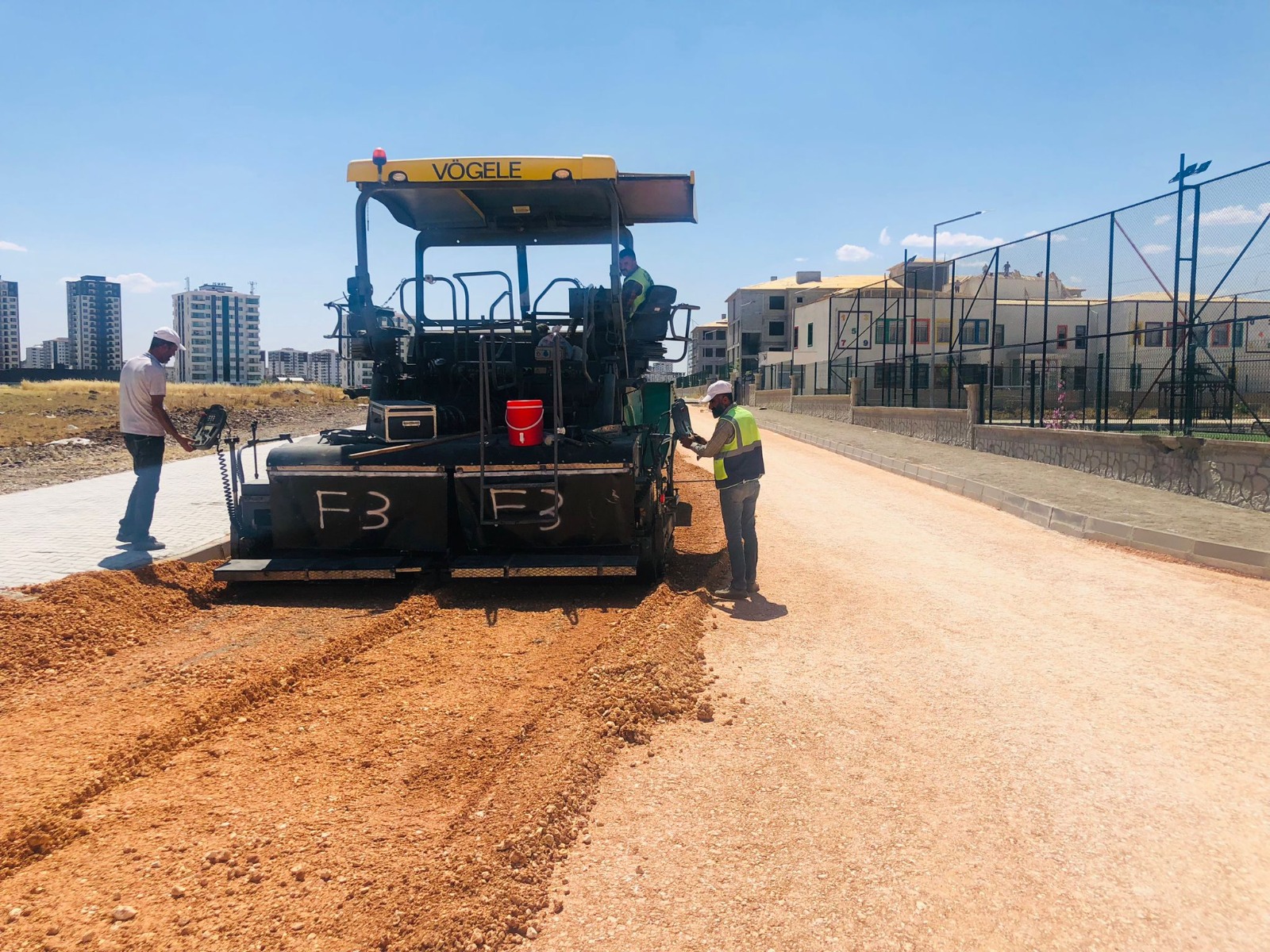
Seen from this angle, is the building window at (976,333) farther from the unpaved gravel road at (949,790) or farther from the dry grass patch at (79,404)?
the unpaved gravel road at (949,790)

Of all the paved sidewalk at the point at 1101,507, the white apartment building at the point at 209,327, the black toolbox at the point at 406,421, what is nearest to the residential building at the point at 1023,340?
the paved sidewalk at the point at 1101,507

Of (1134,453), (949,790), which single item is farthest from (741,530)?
(1134,453)

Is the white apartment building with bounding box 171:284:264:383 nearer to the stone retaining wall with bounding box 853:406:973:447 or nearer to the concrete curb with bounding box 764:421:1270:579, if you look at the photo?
the stone retaining wall with bounding box 853:406:973:447

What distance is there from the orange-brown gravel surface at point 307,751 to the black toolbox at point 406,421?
1123 millimetres

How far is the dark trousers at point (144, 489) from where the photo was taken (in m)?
7.68

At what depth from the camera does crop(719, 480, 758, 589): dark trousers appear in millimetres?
6805

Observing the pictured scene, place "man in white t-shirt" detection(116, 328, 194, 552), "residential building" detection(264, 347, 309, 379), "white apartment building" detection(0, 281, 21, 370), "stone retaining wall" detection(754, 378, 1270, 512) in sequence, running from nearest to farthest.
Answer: "man in white t-shirt" detection(116, 328, 194, 552), "stone retaining wall" detection(754, 378, 1270, 512), "white apartment building" detection(0, 281, 21, 370), "residential building" detection(264, 347, 309, 379)

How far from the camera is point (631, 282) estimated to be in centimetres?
704

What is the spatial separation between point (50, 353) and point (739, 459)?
6776 inches

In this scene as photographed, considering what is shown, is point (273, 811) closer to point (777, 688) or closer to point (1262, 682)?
point (777, 688)

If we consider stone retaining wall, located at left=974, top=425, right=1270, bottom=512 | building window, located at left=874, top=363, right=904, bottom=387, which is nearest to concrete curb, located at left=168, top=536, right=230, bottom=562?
stone retaining wall, located at left=974, top=425, right=1270, bottom=512

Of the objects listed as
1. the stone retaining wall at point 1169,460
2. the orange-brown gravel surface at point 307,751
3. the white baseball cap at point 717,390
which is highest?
the white baseball cap at point 717,390

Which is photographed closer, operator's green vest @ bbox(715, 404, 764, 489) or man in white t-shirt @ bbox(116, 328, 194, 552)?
operator's green vest @ bbox(715, 404, 764, 489)

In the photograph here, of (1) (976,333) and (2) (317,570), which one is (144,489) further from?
(1) (976,333)
